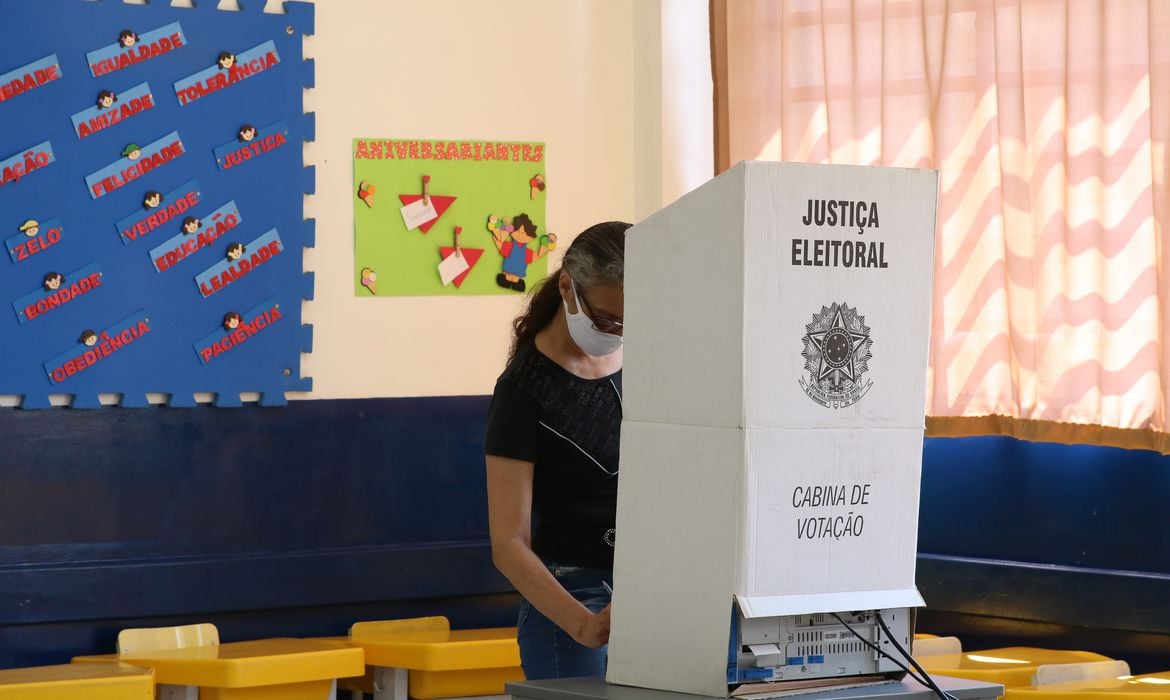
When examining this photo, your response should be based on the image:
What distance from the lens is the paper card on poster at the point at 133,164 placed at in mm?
3625

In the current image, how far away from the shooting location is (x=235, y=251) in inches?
149

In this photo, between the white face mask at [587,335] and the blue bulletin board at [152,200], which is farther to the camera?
the blue bulletin board at [152,200]

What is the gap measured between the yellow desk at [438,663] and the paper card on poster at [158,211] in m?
1.21

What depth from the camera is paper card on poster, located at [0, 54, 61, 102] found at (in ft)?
11.5

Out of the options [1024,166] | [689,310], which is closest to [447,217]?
[1024,166]

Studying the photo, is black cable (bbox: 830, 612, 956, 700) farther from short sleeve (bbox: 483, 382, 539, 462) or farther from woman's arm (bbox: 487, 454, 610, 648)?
short sleeve (bbox: 483, 382, 539, 462)

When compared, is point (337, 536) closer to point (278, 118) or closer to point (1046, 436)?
point (278, 118)

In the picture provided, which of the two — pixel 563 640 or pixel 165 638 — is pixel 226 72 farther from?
pixel 563 640

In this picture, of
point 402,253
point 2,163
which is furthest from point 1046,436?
point 2,163

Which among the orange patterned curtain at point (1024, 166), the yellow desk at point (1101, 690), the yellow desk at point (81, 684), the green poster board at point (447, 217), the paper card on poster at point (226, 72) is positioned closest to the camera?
the yellow desk at point (1101, 690)

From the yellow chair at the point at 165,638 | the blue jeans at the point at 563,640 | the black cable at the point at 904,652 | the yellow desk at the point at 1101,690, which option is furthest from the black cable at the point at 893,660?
the yellow chair at the point at 165,638

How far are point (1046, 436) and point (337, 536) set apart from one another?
6.34 ft

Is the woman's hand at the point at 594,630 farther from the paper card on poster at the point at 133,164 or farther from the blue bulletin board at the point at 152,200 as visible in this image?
the paper card on poster at the point at 133,164

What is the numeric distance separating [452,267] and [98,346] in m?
1.01
